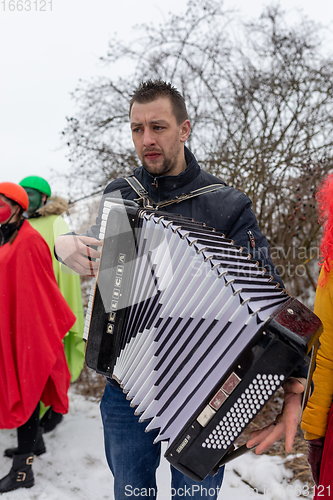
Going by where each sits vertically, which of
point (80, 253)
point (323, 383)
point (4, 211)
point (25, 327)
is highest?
point (4, 211)

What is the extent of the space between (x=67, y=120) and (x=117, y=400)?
3.19 meters

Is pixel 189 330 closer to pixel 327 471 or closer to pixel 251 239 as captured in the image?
pixel 251 239

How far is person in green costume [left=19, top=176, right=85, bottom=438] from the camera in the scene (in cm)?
381

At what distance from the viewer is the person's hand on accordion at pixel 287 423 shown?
1231 millimetres

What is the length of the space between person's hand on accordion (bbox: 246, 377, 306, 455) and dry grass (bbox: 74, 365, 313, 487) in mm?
1690

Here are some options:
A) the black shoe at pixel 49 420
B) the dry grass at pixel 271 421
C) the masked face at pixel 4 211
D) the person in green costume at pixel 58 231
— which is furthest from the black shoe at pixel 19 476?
the masked face at pixel 4 211

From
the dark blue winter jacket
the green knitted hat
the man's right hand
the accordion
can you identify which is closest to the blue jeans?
the accordion

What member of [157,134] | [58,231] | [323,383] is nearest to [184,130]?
[157,134]

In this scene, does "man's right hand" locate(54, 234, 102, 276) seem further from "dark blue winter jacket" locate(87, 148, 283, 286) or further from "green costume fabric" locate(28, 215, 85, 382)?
"green costume fabric" locate(28, 215, 85, 382)

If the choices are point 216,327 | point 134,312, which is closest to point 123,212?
point 134,312

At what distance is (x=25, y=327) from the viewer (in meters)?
2.98

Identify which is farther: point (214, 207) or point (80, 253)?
point (214, 207)

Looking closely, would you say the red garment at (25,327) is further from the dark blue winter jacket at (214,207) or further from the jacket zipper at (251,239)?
the jacket zipper at (251,239)

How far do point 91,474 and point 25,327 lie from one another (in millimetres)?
1227
